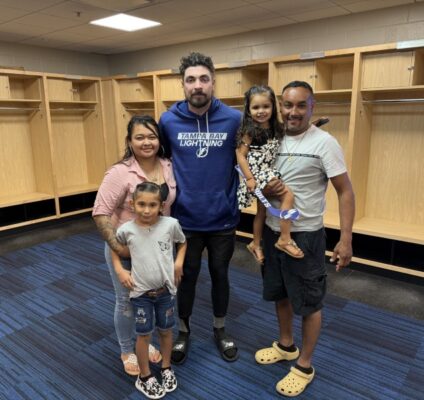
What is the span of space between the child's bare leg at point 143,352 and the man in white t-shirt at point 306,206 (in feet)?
2.21

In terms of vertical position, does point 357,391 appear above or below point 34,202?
below

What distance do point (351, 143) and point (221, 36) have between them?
95.7 inches

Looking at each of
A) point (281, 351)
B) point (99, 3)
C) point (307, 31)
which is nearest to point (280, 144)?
point (281, 351)

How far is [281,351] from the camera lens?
209 cm

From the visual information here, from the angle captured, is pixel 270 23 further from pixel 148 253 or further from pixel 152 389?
pixel 152 389

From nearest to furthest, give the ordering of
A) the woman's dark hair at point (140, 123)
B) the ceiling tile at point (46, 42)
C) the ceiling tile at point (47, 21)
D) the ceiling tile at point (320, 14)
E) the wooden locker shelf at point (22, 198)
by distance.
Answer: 1. the woman's dark hair at point (140, 123)
2. the ceiling tile at point (320, 14)
3. the ceiling tile at point (47, 21)
4. the wooden locker shelf at point (22, 198)
5. the ceiling tile at point (46, 42)

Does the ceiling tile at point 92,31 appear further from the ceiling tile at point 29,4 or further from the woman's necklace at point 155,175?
the woman's necklace at point 155,175

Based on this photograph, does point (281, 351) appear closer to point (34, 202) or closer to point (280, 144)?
point (280, 144)

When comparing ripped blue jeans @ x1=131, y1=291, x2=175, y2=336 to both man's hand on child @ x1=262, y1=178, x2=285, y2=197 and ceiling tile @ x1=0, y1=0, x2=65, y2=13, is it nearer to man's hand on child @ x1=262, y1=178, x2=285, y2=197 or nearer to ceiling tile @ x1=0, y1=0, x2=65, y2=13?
man's hand on child @ x1=262, y1=178, x2=285, y2=197

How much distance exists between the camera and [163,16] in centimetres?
376

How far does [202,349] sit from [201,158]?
1.17 metres

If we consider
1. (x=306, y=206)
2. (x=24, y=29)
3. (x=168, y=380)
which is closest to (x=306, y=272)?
(x=306, y=206)

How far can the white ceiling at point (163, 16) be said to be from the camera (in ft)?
10.9

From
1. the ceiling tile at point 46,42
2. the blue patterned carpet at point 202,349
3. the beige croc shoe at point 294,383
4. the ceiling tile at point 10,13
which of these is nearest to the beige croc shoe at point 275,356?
the blue patterned carpet at point 202,349
